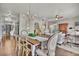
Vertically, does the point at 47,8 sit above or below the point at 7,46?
above

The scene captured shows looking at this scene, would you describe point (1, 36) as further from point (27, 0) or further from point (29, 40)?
point (27, 0)

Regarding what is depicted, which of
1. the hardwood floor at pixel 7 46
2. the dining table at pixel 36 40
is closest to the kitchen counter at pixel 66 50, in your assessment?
the dining table at pixel 36 40

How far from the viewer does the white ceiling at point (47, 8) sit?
246cm

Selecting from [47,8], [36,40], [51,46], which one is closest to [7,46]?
[36,40]

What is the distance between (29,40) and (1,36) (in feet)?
1.25

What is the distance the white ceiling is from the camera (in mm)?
2463

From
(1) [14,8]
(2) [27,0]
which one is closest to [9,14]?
(1) [14,8]

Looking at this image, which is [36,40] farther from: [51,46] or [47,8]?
[47,8]

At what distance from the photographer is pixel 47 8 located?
8.13 ft

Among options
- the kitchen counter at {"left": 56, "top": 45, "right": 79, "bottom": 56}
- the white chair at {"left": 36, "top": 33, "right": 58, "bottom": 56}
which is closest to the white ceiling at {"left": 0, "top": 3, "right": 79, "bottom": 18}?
the white chair at {"left": 36, "top": 33, "right": 58, "bottom": 56}

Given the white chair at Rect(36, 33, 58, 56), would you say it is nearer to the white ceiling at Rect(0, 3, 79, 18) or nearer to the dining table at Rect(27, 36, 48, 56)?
the dining table at Rect(27, 36, 48, 56)

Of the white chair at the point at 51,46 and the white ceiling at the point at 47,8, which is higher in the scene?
the white ceiling at the point at 47,8

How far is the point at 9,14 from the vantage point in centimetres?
246

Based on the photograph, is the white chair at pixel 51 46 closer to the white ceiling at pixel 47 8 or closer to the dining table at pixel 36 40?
the dining table at pixel 36 40
